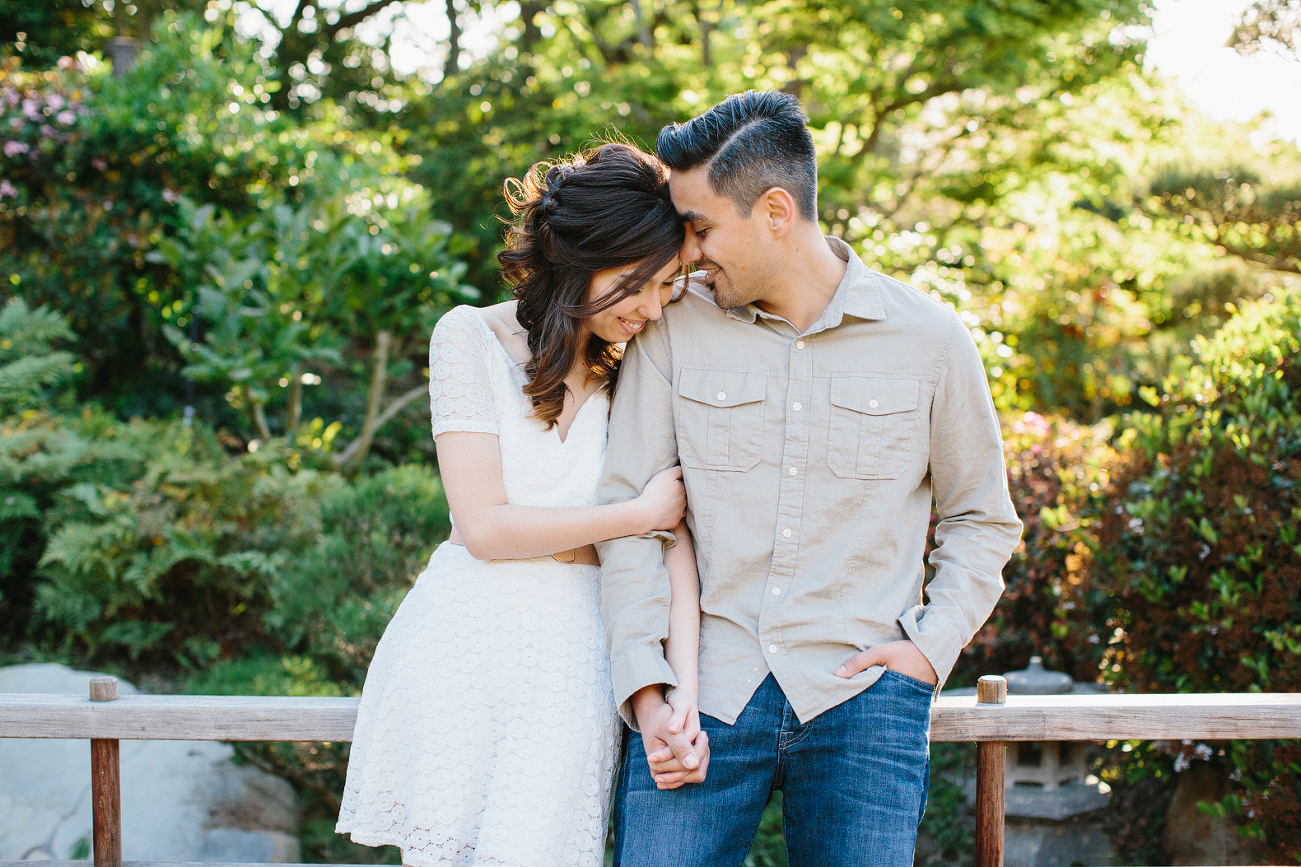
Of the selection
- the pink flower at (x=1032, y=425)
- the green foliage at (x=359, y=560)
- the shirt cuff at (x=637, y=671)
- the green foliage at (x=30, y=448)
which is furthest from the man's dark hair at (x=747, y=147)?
the green foliage at (x=30, y=448)

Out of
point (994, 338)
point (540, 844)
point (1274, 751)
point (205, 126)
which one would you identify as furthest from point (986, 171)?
point (540, 844)

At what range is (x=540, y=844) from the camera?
173 centimetres

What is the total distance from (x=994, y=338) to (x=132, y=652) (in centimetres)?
449

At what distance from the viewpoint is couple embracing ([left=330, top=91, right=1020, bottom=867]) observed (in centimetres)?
178

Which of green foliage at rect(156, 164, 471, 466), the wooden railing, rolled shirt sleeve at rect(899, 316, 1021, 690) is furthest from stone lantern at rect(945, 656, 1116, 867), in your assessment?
green foliage at rect(156, 164, 471, 466)

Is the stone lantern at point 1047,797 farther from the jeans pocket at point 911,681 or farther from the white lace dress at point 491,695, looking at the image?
the white lace dress at point 491,695

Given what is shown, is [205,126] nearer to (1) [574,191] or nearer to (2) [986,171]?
(1) [574,191]

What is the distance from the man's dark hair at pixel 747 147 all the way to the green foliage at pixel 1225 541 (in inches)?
70.9

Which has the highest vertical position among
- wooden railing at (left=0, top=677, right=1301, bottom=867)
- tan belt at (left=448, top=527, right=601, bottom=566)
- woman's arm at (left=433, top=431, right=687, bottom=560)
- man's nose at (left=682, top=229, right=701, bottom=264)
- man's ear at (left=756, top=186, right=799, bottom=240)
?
man's ear at (left=756, top=186, right=799, bottom=240)

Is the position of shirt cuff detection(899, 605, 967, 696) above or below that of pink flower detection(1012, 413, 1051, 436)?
below

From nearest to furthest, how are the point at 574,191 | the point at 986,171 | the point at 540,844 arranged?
the point at 540,844 < the point at 574,191 < the point at 986,171

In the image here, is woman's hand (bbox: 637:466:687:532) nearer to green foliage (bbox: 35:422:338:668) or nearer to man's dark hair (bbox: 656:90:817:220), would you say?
man's dark hair (bbox: 656:90:817:220)

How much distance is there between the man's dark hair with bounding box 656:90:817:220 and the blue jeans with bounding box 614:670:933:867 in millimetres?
992

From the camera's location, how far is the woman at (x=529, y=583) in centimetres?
179
